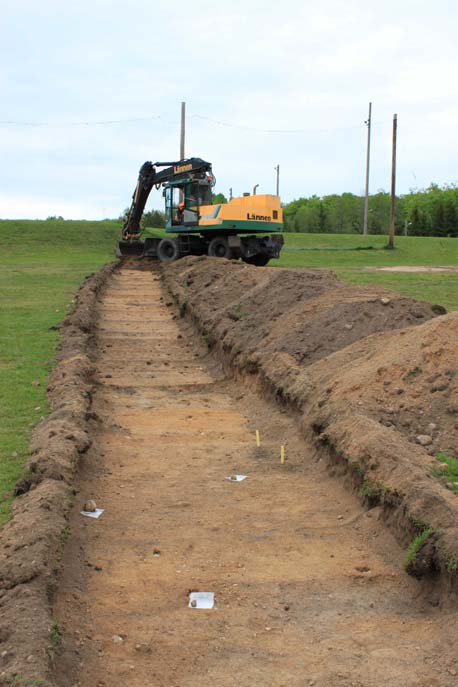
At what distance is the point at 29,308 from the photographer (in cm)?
1586

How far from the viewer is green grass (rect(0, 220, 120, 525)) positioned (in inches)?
268

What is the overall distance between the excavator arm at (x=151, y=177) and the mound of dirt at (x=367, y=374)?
14.0m

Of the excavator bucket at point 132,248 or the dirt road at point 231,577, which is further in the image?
the excavator bucket at point 132,248

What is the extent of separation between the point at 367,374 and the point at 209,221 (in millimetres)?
18168

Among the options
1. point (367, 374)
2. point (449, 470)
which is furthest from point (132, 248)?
point (449, 470)

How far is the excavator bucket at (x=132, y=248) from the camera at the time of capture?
2977cm

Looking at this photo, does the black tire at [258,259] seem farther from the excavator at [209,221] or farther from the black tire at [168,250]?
the black tire at [168,250]

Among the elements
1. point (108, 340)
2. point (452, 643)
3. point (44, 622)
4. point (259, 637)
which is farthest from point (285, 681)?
point (108, 340)

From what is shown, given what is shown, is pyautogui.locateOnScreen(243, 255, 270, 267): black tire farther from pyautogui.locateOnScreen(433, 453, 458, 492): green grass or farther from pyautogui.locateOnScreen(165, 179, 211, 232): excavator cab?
pyautogui.locateOnScreen(433, 453, 458, 492): green grass

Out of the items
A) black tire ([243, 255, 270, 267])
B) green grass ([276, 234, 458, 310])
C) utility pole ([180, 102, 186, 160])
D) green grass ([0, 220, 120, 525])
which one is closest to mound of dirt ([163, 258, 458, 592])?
green grass ([0, 220, 120, 525])

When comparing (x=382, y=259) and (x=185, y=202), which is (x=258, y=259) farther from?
(x=382, y=259)

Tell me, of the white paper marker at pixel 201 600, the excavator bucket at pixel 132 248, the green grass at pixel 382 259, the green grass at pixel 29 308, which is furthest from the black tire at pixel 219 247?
the white paper marker at pixel 201 600

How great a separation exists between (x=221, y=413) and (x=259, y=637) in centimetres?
485

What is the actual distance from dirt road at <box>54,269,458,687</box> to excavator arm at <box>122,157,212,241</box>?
63.8 ft
